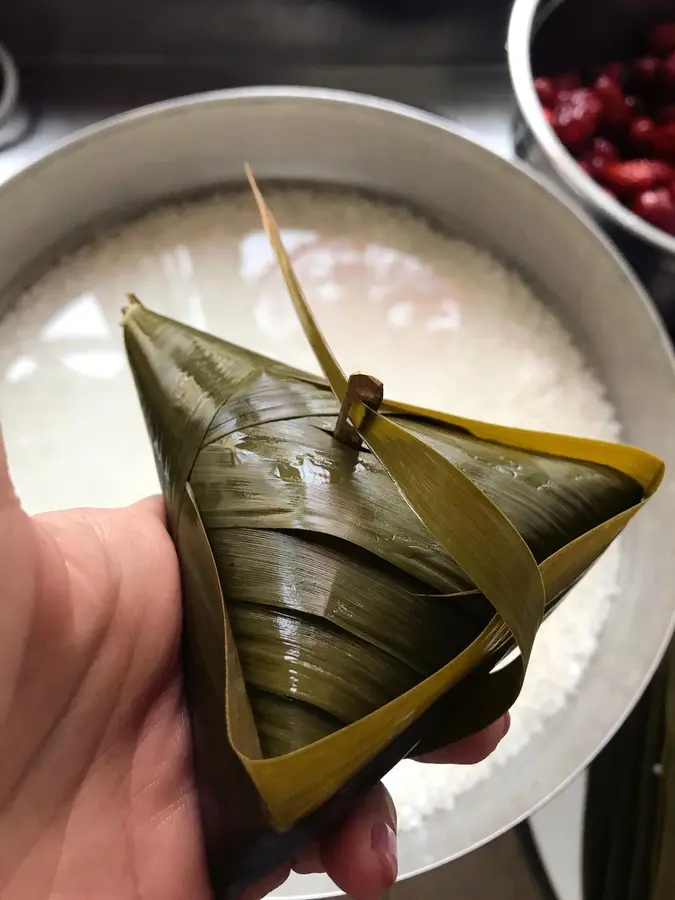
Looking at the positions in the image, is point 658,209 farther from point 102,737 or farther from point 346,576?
point 102,737

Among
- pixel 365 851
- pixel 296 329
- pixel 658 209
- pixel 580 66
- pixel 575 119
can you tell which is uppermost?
pixel 580 66

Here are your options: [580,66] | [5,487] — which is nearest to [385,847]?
[5,487]

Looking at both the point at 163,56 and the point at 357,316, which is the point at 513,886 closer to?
the point at 357,316

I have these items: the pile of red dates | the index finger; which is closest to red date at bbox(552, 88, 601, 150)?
the pile of red dates

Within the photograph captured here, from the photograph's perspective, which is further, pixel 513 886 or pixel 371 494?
pixel 513 886

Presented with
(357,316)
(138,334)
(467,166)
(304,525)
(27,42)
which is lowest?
(304,525)

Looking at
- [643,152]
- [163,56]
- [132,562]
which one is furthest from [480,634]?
[163,56]
